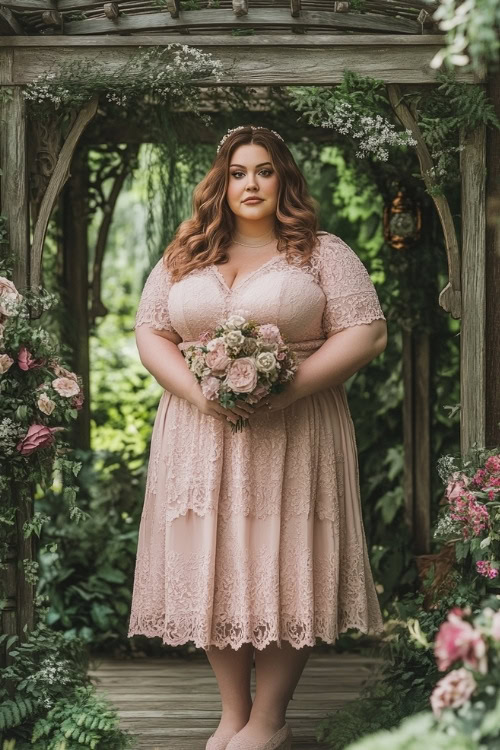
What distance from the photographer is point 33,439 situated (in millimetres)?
3770

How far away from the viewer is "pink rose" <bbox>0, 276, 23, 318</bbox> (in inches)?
149

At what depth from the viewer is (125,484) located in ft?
19.6

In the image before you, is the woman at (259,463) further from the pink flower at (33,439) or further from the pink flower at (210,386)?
the pink flower at (33,439)

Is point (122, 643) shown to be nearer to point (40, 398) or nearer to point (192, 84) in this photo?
point (40, 398)

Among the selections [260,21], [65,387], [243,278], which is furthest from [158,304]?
[260,21]

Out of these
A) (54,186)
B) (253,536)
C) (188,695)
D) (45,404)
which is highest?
(54,186)

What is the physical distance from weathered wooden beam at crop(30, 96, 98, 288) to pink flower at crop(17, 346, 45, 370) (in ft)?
1.01

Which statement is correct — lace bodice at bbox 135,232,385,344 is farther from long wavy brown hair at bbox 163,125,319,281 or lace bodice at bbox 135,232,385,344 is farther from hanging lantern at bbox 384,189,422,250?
Result: hanging lantern at bbox 384,189,422,250

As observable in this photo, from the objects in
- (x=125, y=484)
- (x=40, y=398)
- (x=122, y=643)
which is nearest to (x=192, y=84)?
(x=40, y=398)

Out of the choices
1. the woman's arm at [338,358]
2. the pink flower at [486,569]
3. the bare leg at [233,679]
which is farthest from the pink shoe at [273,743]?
the woman's arm at [338,358]

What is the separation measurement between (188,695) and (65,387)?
1757 millimetres

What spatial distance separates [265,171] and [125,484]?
109 inches

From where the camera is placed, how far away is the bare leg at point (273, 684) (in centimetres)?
354

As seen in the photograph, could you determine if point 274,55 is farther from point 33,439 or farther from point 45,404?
point 33,439
